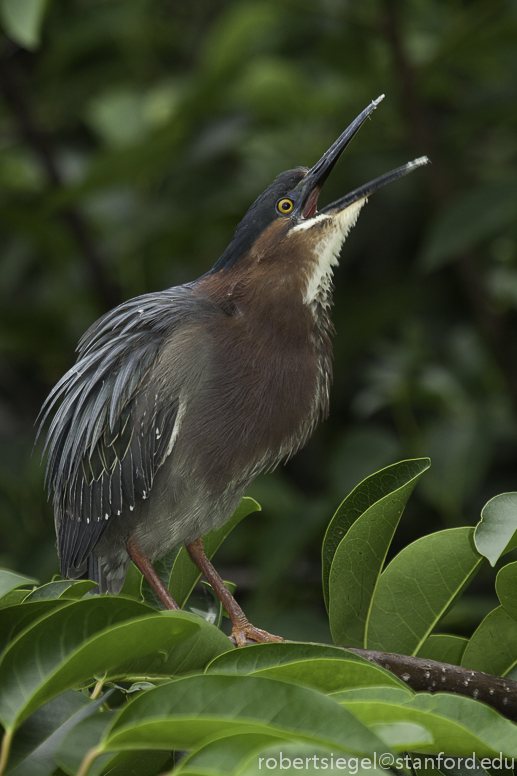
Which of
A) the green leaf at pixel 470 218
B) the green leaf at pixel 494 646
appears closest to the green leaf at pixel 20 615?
the green leaf at pixel 494 646

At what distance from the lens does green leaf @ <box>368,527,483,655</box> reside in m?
1.43

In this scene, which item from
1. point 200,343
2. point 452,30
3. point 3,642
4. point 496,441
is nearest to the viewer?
point 3,642

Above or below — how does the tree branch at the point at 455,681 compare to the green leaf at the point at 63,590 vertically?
below

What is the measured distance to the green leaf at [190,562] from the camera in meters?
1.77

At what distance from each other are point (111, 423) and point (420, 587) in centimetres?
79

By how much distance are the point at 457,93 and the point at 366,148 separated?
624 mm

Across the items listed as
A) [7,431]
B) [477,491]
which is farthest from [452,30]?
[7,431]

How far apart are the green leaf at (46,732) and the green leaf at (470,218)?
Result: 2395 mm

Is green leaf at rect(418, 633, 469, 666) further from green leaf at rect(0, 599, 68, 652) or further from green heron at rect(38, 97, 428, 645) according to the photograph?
green leaf at rect(0, 599, 68, 652)

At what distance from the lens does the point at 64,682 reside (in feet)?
3.21

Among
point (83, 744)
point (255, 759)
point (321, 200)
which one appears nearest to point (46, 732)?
point (83, 744)

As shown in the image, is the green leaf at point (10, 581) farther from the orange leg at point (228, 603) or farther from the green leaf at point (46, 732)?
the orange leg at point (228, 603)

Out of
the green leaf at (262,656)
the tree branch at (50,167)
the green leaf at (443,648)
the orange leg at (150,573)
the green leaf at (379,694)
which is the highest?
the tree branch at (50,167)

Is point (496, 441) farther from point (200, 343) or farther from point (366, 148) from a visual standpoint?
point (200, 343)
